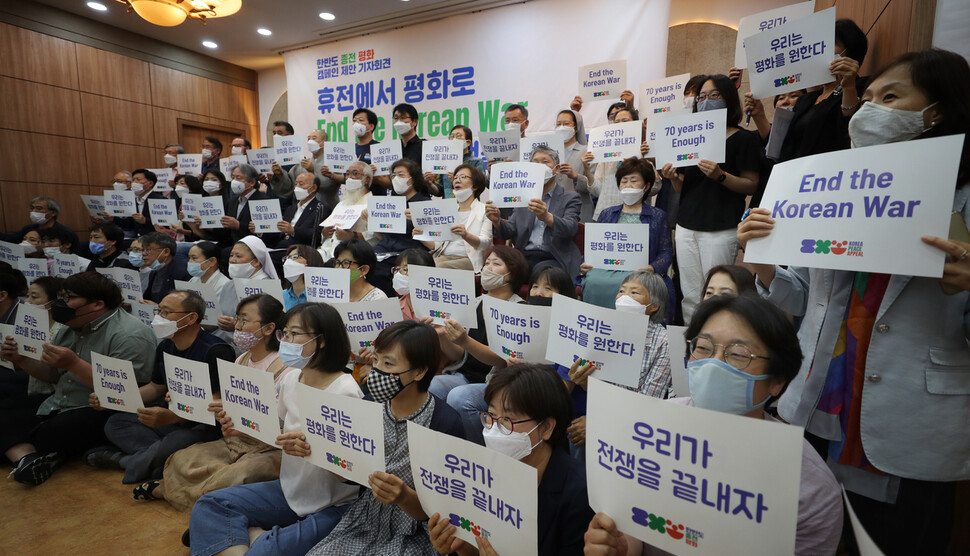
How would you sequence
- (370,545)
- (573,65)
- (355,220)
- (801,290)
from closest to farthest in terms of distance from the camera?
(801,290) < (370,545) < (355,220) < (573,65)

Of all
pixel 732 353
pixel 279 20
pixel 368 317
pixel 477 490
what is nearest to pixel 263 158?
pixel 279 20

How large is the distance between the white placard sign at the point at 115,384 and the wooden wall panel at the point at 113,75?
8.90 m

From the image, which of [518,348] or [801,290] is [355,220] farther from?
[801,290]

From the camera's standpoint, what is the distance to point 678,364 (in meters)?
2.36

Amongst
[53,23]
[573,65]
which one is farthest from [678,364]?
[53,23]

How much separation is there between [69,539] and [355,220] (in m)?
3.39

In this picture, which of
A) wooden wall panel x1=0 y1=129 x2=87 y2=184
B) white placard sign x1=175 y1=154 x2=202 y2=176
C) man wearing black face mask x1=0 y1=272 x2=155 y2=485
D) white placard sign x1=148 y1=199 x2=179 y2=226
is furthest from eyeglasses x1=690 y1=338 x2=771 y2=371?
wooden wall panel x1=0 y1=129 x2=87 y2=184

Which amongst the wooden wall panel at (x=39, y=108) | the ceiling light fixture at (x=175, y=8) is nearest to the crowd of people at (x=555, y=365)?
→ the ceiling light fixture at (x=175, y=8)

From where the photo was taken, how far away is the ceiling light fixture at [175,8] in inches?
269

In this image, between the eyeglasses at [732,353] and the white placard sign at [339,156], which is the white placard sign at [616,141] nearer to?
the white placard sign at [339,156]

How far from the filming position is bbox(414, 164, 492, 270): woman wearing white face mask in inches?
175

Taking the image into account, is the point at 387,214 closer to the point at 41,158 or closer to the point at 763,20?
the point at 763,20

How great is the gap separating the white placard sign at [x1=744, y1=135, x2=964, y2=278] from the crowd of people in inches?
2.1

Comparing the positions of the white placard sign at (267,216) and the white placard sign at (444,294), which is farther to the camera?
the white placard sign at (267,216)
